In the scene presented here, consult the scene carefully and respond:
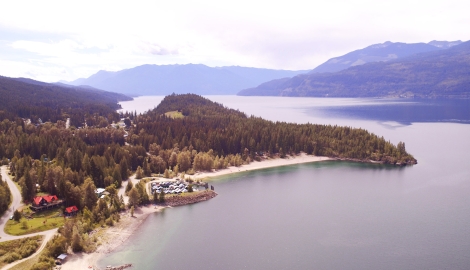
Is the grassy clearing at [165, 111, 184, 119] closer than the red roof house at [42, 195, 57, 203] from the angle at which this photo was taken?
No

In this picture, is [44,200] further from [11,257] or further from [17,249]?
[11,257]

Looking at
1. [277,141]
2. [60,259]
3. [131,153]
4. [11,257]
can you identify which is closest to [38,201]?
[11,257]

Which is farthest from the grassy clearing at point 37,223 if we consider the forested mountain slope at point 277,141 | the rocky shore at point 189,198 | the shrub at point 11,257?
the forested mountain slope at point 277,141

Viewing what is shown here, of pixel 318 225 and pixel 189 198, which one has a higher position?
pixel 189 198

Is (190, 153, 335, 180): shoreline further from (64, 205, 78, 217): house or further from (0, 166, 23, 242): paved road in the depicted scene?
(0, 166, 23, 242): paved road

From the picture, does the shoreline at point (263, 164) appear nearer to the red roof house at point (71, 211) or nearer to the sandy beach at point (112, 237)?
the sandy beach at point (112, 237)

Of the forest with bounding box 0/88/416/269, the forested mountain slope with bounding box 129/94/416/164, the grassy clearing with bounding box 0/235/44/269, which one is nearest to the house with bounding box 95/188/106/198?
the forest with bounding box 0/88/416/269

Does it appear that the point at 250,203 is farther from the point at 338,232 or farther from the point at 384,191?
the point at 384,191
